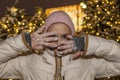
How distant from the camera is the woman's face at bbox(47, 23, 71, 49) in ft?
5.80

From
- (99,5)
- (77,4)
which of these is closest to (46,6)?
(77,4)

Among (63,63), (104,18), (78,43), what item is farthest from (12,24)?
(78,43)

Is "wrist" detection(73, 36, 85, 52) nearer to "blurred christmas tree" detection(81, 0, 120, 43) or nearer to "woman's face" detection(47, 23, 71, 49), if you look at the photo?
"woman's face" detection(47, 23, 71, 49)

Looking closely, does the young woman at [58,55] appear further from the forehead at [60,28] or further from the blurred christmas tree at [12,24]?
the blurred christmas tree at [12,24]

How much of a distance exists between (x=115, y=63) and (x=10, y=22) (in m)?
3.26

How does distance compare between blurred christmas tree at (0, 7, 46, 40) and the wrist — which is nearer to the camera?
the wrist

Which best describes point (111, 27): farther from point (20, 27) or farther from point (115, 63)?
point (115, 63)

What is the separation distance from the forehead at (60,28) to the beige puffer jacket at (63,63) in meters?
0.14

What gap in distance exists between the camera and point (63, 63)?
1.84m

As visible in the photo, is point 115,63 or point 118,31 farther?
point 118,31

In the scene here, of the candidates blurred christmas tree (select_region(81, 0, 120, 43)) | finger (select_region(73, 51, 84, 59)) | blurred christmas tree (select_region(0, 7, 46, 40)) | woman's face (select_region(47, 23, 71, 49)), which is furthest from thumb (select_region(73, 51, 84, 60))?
blurred christmas tree (select_region(81, 0, 120, 43))

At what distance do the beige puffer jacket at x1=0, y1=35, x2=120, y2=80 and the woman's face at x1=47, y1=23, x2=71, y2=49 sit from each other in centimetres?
13

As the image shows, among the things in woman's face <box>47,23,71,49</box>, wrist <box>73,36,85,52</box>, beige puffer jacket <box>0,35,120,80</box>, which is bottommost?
beige puffer jacket <box>0,35,120,80</box>

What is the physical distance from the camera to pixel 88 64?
1.89 m
